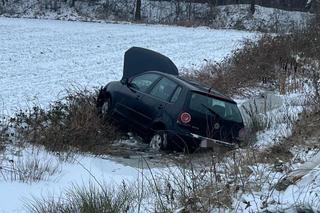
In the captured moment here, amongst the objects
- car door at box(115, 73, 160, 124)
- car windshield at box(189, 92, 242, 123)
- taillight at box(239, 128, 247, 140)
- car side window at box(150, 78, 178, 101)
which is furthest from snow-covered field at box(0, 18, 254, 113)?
taillight at box(239, 128, 247, 140)

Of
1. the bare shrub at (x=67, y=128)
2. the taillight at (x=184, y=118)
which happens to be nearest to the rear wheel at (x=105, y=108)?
the bare shrub at (x=67, y=128)

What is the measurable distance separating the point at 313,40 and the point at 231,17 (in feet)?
Answer: 105

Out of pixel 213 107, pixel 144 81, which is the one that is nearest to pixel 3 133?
pixel 144 81

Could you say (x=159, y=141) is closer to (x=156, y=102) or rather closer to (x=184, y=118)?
(x=184, y=118)

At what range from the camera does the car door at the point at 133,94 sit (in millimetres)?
12062

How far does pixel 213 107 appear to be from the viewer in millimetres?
11180

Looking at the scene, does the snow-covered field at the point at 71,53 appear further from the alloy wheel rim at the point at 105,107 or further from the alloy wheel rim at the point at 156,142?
the alloy wheel rim at the point at 156,142

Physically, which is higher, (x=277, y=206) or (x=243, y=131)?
(x=277, y=206)

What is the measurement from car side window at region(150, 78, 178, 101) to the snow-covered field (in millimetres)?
3787

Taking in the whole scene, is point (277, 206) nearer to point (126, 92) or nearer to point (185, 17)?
point (126, 92)

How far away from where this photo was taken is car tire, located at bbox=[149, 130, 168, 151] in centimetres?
1098

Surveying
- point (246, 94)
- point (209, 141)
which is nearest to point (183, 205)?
point (209, 141)

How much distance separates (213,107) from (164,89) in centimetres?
112

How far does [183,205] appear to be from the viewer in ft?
18.0
